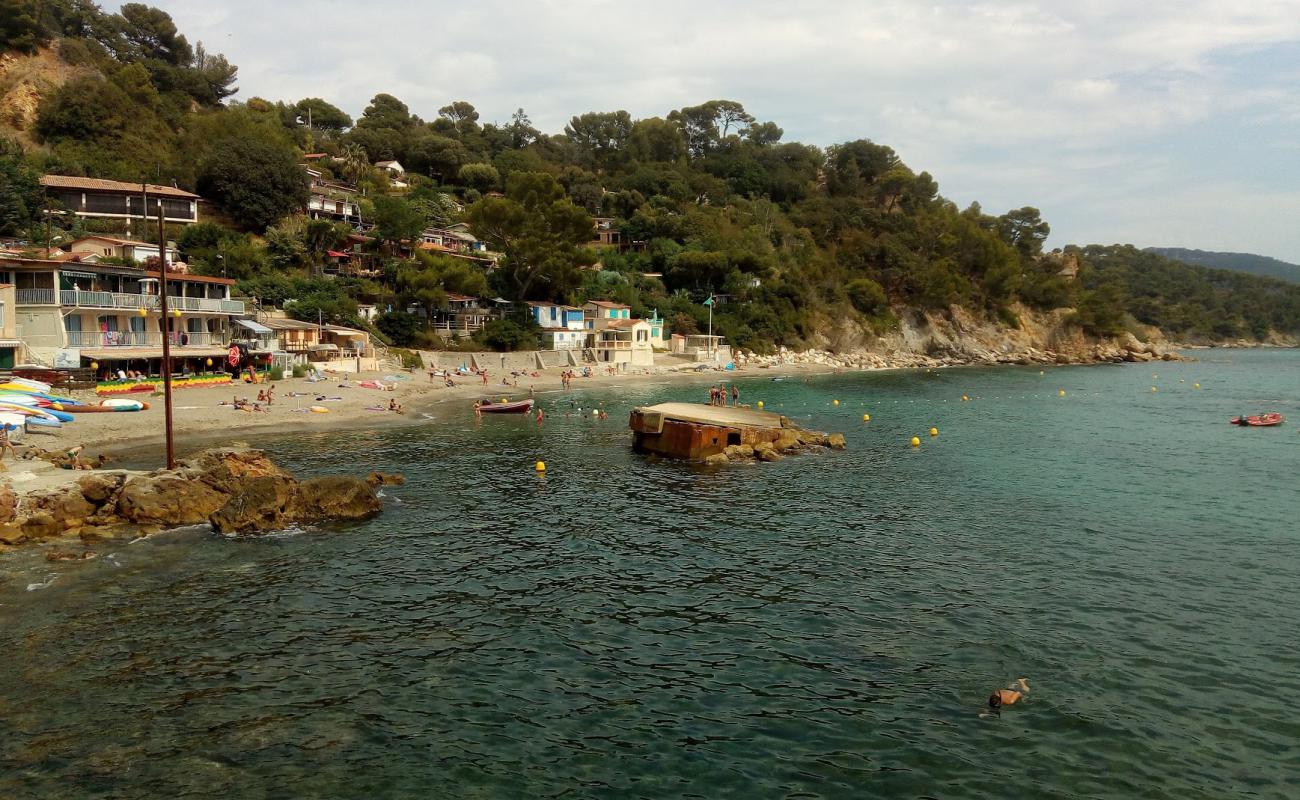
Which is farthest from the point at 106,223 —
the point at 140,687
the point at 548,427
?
the point at 140,687

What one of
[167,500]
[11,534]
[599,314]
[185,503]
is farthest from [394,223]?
[11,534]

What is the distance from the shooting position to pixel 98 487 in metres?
23.9

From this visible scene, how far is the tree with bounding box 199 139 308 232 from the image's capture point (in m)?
84.9

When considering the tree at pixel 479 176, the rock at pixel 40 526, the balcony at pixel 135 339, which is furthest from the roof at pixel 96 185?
the rock at pixel 40 526

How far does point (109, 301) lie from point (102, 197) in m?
37.7

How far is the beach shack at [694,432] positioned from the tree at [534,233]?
48578 millimetres

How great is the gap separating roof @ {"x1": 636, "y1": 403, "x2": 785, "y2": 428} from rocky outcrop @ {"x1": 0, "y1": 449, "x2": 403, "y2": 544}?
55.6ft

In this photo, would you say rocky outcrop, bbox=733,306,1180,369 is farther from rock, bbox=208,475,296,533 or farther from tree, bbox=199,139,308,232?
rock, bbox=208,475,296,533

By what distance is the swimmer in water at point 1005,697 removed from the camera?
44.6ft

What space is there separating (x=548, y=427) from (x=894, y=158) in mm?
137483

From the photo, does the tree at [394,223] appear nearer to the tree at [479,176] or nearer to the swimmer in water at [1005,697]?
the tree at [479,176]

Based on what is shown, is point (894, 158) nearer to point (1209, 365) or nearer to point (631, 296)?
point (1209, 365)

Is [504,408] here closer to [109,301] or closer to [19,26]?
[109,301]

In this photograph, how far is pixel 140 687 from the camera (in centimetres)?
1384
